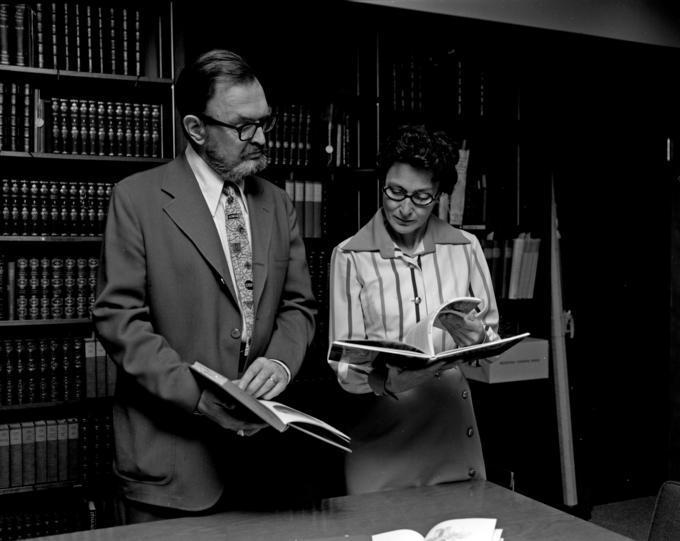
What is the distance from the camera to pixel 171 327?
64.1 inches

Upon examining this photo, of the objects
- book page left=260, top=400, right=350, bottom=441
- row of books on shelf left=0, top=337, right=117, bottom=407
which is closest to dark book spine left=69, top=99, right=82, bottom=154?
row of books on shelf left=0, top=337, right=117, bottom=407

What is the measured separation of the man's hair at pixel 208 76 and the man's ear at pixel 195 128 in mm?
16

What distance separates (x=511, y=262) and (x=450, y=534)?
7.64 ft

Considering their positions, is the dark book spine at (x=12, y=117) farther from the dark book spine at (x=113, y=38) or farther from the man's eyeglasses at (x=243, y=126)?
the man's eyeglasses at (x=243, y=126)

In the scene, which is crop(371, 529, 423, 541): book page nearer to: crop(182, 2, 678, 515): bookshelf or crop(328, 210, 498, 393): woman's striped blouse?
crop(328, 210, 498, 393): woman's striped blouse

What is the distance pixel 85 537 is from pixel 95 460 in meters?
1.60

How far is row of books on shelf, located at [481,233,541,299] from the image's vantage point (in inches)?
134

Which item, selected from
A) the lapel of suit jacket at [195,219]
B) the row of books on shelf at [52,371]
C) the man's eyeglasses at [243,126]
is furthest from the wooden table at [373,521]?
the row of books on shelf at [52,371]

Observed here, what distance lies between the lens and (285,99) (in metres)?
3.06

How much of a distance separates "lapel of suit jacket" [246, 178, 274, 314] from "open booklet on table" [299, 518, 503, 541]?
0.64 metres

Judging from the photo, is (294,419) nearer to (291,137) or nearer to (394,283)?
(394,283)

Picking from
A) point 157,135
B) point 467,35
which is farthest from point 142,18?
point 467,35

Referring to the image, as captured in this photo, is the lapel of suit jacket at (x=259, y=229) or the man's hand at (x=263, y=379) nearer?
the man's hand at (x=263, y=379)

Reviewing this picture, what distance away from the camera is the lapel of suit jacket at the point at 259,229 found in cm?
171
